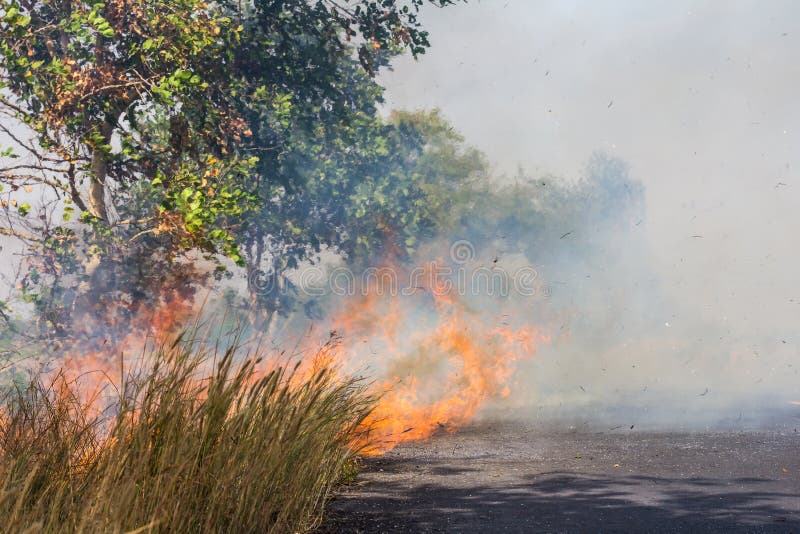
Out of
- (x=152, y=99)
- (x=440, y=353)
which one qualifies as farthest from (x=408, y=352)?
(x=152, y=99)

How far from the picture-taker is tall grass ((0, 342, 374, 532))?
5.08 meters

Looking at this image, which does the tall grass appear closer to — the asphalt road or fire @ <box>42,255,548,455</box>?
the asphalt road

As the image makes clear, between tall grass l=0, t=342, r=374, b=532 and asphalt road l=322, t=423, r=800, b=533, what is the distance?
1.32m

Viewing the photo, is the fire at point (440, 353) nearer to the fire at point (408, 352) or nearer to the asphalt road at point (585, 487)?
the fire at point (408, 352)

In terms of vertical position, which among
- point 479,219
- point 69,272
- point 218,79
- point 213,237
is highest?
point 479,219

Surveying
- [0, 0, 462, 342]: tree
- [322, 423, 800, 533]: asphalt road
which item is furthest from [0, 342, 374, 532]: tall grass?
[0, 0, 462, 342]: tree

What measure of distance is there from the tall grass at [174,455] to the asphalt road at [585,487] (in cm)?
132

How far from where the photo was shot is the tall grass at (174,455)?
16.7 feet

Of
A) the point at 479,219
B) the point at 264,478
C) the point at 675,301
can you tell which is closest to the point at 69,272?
the point at 264,478

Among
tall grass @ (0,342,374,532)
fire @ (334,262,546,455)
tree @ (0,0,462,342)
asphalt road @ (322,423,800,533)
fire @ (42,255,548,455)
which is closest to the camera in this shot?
tall grass @ (0,342,374,532)

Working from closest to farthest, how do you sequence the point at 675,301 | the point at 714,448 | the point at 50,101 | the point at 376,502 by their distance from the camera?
the point at 376,502 → the point at 714,448 → the point at 50,101 → the point at 675,301

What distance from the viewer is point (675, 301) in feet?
162

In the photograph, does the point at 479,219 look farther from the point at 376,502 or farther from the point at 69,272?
the point at 376,502

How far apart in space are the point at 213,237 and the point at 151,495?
8.70m
